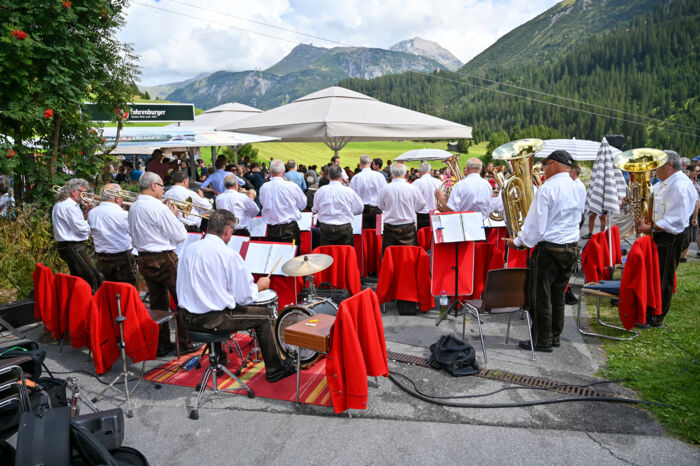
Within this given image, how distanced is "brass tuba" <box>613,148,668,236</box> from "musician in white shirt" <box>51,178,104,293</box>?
763 cm

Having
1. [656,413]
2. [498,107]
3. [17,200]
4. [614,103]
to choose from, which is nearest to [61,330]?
[17,200]

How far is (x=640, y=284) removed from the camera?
5566mm

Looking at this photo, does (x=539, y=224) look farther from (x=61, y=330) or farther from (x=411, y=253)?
(x=61, y=330)

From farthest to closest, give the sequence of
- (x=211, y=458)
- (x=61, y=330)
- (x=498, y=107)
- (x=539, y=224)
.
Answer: (x=498, y=107) → (x=61, y=330) → (x=539, y=224) → (x=211, y=458)

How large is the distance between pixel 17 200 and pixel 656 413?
999 centimetres

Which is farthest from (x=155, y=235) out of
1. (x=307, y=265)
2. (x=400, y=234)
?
(x=400, y=234)

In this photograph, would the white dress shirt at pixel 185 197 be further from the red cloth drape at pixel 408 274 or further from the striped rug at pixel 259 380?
the red cloth drape at pixel 408 274

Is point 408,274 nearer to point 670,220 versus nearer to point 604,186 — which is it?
point 670,220

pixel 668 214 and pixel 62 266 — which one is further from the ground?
pixel 668 214

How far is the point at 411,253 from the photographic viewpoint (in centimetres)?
662

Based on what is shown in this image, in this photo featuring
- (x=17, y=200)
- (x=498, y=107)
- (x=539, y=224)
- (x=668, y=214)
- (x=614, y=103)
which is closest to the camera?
(x=539, y=224)

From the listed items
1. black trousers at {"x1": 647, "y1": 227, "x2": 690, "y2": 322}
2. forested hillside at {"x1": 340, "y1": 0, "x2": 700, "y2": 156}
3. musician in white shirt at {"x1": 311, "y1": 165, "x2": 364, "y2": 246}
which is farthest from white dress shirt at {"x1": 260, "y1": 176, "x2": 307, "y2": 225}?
forested hillside at {"x1": 340, "y1": 0, "x2": 700, "y2": 156}

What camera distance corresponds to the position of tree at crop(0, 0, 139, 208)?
7.32 m

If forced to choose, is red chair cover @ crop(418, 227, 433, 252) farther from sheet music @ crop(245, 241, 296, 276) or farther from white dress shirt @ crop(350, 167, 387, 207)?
sheet music @ crop(245, 241, 296, 276)
